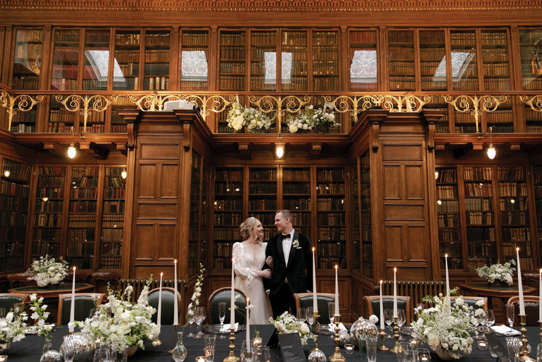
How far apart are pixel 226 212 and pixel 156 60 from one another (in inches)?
139

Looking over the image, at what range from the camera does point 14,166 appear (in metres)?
6.46

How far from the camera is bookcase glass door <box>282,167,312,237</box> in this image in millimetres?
6777

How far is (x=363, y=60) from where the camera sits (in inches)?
303

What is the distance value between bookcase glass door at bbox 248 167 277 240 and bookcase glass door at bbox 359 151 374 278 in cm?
177

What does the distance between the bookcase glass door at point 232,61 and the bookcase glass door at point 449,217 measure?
4.20 metres

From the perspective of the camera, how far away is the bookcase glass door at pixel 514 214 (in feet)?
22.0


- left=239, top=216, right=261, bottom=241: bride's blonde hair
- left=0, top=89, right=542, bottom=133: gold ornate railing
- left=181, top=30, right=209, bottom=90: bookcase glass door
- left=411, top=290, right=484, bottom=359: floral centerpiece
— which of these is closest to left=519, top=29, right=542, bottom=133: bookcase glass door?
left=0, top=89, right=542, bottom=133: gold ornate railing

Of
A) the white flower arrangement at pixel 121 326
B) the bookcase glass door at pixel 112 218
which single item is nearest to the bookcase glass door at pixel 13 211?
the bookcase glass door at pixel 112 218

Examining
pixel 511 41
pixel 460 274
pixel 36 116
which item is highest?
pixel 511 41

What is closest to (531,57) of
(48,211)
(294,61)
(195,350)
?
(294,61)

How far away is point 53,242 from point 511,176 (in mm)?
8314

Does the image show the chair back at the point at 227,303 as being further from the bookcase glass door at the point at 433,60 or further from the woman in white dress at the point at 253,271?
the bookcase glass door at the point at 433,60

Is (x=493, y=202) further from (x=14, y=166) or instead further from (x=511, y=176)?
(x=14, y=166)

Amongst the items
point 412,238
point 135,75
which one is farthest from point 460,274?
point 135,75
